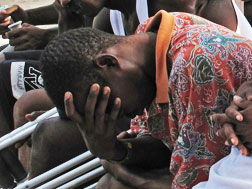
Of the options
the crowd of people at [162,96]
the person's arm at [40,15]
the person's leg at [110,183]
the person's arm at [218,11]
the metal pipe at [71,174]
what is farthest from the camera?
the person's arm at [40,15]

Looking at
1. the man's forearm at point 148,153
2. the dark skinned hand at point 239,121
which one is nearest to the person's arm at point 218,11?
the man's forearm at point 148,153

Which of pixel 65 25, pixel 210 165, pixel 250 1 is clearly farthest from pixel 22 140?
pixel 250 1

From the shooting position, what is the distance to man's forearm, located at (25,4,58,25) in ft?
10.2

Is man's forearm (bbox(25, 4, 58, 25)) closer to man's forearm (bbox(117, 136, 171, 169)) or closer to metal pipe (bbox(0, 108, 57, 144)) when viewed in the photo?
metal pipe (bbox(0, 108, 57, 144))

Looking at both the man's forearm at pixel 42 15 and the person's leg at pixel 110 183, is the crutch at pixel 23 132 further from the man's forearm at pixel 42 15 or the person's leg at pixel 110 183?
the man's forearm at pixel 42 15

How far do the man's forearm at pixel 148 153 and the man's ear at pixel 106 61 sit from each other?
1.45 ft

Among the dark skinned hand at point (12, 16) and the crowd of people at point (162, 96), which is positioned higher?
the crowd of people at point (162, 96)

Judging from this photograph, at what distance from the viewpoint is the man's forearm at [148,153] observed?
179cm

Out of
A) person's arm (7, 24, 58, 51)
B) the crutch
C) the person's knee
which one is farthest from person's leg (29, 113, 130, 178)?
person's arm (7, 24, 58, 51)

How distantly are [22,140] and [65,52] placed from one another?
0.89 meters

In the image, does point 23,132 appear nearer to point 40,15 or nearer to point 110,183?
point 110,183

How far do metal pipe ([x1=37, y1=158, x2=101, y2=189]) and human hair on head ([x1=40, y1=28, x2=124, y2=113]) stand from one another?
0.62m

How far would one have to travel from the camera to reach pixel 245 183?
1.25m

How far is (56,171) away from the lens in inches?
82.1
